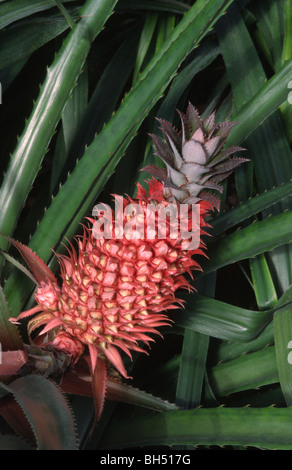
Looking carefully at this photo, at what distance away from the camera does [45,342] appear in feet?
3.01

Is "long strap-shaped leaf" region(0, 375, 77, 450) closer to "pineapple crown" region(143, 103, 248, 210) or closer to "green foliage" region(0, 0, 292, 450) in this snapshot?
"green foliage" region(0, 0, 292, 450)

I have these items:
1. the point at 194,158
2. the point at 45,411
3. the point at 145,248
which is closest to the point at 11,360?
the point at 45,411

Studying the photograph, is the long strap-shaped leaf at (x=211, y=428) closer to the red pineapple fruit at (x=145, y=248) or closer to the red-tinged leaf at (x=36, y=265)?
the red pineapple fruit at (x=145, y=248)

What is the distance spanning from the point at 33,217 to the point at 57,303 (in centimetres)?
47

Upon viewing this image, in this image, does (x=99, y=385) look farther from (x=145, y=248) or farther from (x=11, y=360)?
(x=145, y=248)

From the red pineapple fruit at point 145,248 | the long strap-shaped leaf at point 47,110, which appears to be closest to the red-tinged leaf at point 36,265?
the red pineapple fruit at point 145,248

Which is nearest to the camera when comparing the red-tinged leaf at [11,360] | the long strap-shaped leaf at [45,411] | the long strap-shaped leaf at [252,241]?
the long strap-shaped leaf at [45,411]

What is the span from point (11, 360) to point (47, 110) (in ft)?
1.70

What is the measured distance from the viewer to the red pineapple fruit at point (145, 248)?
759 millimetres
